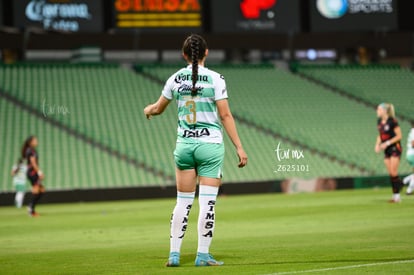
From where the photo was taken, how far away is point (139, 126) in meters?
36.7

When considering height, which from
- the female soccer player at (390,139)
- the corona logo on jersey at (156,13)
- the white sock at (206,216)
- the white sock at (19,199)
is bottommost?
the white sock at (19,199)

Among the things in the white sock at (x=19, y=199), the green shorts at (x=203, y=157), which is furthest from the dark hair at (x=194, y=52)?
the white sock at (x=19, y=199)

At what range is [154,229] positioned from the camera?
17922 mm

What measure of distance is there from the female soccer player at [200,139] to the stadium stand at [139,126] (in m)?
20.3

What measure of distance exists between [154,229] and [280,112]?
18814mm

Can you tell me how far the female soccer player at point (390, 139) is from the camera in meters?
22.2

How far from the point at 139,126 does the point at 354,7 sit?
1107 centimetres

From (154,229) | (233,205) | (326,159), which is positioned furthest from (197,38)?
(326,159)

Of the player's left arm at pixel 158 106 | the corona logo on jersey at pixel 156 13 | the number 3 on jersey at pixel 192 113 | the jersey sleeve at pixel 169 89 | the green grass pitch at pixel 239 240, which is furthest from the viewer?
the corona logo on jersey at pixel 156 13

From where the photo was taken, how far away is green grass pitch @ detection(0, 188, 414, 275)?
10633 mm

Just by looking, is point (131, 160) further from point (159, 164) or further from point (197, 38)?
point (197, 38)

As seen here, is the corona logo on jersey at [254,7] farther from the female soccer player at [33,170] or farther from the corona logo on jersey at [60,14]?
the female soccer player at [33,170]

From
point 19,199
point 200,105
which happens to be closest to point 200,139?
point 200,105

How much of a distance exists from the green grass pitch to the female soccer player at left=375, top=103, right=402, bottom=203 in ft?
2.57
